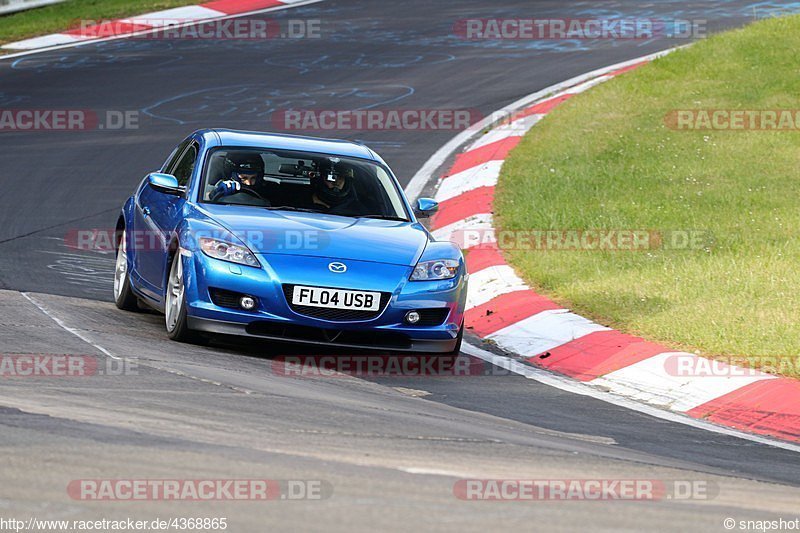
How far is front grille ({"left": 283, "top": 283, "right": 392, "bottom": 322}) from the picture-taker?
8273 mm

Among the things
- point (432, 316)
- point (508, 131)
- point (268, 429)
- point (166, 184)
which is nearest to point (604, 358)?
point (432, 316)

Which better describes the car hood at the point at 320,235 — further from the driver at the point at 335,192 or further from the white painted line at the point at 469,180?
the white painted line at the point at 469,180

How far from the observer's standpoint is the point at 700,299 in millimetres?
10117

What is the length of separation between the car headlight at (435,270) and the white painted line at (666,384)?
113 centimetres

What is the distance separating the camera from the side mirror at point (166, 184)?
9258 mm

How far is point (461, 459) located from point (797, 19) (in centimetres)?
1711

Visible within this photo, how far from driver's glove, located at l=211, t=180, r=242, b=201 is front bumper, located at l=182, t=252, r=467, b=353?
3.01ft

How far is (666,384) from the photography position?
8.41 meters

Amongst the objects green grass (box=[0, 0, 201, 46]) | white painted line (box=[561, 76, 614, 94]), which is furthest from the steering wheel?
green grass (box=[0, 0, 201, 46])

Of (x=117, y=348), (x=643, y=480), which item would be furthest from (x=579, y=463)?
(x=117, y=348)

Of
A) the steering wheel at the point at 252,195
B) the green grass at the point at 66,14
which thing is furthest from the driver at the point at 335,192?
the green grass at the point at 66,14

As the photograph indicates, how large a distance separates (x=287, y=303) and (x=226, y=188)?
57.4 inches

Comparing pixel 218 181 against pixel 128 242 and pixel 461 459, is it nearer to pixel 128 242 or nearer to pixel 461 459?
pixel 128 242

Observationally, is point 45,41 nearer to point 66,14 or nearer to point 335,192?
point 66,14
